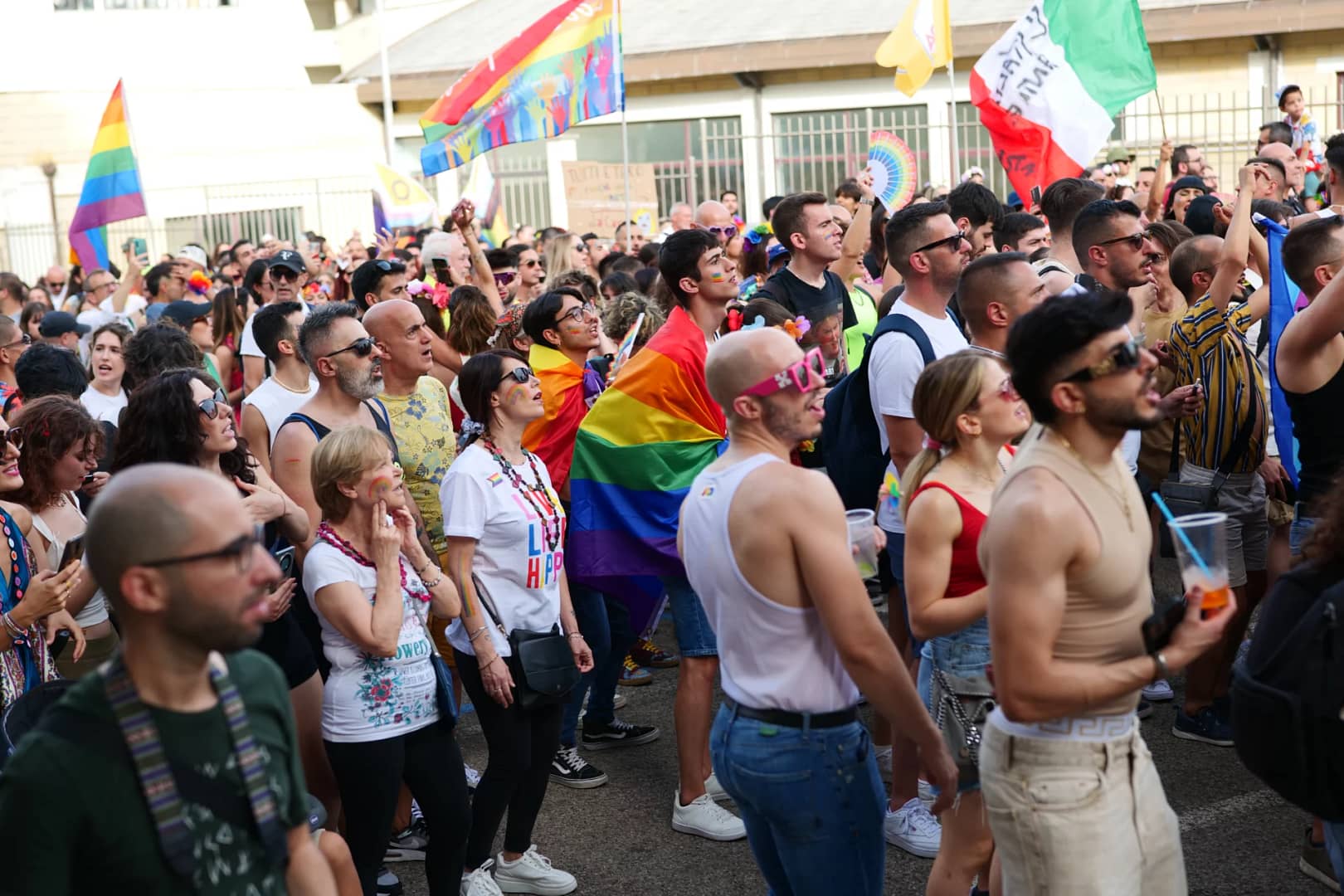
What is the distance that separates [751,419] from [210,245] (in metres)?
24.8

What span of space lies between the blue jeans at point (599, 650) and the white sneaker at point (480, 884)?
1029mm

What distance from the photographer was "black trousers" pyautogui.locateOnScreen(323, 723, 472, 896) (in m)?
4.23

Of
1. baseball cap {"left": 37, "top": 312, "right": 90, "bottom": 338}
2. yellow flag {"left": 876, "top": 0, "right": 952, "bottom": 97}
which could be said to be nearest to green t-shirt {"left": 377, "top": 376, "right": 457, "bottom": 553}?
baseball cap {"left": 37, "top": 312, "right": 90, "bottom": 338}

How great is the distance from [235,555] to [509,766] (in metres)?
2.59

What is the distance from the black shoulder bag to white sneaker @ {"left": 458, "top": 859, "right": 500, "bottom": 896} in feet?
1.97

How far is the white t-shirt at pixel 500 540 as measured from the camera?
15.9 feet

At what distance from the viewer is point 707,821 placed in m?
5.33

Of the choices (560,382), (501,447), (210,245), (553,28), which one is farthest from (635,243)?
(210,245)

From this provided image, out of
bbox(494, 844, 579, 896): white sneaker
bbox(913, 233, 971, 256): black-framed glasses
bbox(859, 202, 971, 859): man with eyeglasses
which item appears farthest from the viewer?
bbox(913, 233, 971, 256): black-framed glasses

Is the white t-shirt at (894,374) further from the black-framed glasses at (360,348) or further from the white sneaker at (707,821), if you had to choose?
the black-framed glasses at (360,348)

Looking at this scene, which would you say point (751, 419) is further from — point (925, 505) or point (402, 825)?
point (402, 825)

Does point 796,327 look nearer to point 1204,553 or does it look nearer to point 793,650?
point 793,650

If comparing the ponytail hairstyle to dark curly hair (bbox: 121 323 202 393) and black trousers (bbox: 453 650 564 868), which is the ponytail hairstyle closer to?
black trousers (bbox: 453 650 564 868)

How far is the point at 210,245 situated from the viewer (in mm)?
26438
